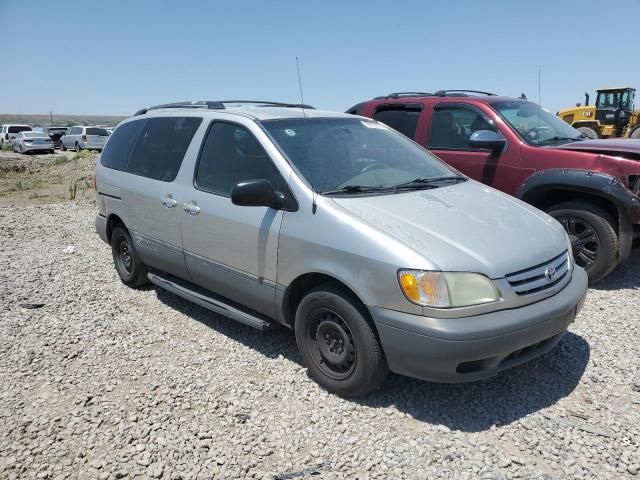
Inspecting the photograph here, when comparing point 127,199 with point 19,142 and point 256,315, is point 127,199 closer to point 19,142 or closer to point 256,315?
point 256,315

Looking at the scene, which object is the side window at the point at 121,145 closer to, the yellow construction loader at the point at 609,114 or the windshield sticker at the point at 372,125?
the windshield sticker at the point at 372,125

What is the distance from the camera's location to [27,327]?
462 cm

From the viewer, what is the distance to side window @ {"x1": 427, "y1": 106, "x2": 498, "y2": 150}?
602cm

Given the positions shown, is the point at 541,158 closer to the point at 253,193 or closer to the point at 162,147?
the point at 253,193

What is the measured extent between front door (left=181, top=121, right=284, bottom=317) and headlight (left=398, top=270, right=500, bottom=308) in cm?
106

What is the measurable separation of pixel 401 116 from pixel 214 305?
3763 millimetres

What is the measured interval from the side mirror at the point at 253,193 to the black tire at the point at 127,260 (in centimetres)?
226

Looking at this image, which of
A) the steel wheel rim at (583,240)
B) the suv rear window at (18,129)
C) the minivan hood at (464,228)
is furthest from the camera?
the suv rear window at (18,129)

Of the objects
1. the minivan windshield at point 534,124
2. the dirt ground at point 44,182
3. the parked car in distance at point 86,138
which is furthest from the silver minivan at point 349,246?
the parked car in distance at point 86,138

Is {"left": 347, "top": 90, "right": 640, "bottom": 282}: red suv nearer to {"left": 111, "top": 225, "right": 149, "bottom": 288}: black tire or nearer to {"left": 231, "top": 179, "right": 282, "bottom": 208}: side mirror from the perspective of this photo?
{"left": 231, "top": 179, "right": 282, "bottom": 208}: side mirror

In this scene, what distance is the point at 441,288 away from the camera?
285 cm

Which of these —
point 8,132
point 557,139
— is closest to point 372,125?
point 557,139

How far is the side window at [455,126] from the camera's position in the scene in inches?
237

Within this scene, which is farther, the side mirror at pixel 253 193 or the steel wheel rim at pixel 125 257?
the steel wheel rim at pixel 125 257
